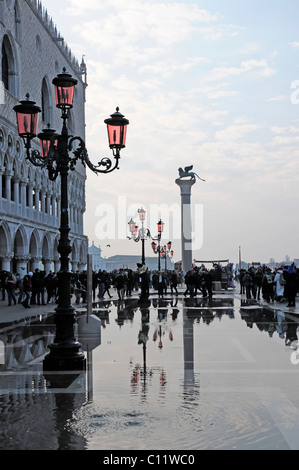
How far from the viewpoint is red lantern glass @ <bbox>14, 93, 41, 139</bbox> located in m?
10.8

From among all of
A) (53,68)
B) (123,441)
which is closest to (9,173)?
(53,68)

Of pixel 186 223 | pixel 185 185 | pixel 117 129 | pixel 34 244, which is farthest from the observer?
pixel 185 185

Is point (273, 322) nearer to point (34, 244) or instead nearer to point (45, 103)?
point (34, 244)

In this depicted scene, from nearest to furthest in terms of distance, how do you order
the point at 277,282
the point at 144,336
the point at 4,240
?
the point at 144,336 → the point at 277,282 → the point at 4,240

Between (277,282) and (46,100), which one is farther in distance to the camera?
(46,100)

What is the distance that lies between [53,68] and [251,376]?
49678mm

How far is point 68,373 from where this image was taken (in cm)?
900

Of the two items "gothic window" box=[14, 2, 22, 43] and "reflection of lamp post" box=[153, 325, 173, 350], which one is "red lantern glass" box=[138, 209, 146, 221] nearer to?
"reflection of lamp post" box=[153, 325, 173, 350]

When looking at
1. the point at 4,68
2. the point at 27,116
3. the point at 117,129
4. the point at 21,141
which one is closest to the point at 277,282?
the point at 117,129

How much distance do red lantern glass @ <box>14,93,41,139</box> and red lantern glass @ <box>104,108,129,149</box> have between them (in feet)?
4.27

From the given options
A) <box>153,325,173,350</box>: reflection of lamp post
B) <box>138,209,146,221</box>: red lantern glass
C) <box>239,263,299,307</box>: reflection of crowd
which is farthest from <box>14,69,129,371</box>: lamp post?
<box>138,209,146,221</box>: red lantern glass

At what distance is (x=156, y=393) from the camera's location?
736 centimetres

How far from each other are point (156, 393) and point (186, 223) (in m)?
62.0

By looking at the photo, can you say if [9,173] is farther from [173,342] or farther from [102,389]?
[102,389]
